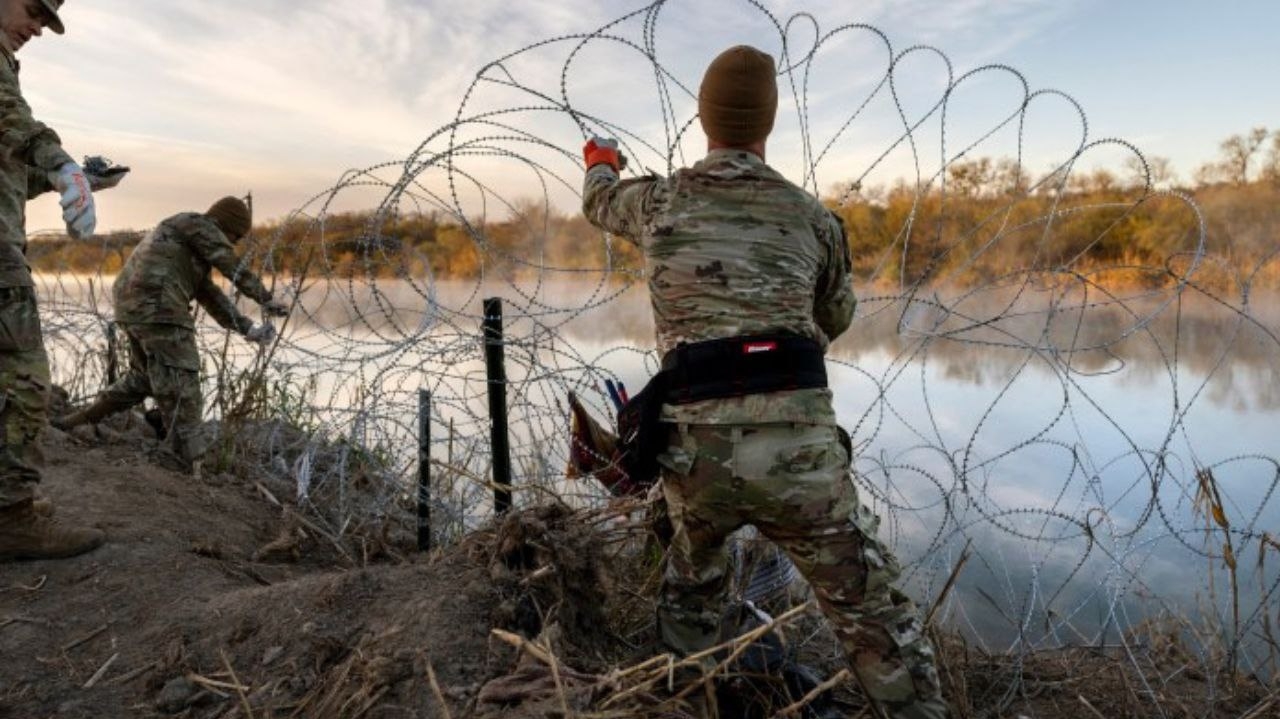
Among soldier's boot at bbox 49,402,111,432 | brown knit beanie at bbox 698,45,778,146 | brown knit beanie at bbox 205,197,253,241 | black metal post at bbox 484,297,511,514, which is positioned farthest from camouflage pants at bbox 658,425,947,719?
soldier's boot at bbox 49,402,111,432

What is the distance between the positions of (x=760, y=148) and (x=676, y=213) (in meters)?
0.33

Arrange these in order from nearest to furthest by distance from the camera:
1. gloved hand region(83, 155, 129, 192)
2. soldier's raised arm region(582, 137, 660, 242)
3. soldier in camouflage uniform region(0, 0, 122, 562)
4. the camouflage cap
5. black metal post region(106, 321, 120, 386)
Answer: soldier's raised arm region(582, 137, 660, 242) → soldier in camouflage uniform region(0, 0, 122, 562) → the camouflage cap → gloved hand region(83, 155, 129, 192) → black metal post region(106, 321, 120, 386)

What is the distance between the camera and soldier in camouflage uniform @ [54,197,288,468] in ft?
16.2

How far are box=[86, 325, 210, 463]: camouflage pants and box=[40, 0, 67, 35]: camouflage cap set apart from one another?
2.16 metres

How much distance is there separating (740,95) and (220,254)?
396 centimetres

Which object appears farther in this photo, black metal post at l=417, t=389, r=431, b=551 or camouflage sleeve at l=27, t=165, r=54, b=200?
black metal post at l=417, t=389, r=431, b=551

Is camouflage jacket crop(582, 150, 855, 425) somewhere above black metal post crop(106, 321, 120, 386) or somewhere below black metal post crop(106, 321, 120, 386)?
above

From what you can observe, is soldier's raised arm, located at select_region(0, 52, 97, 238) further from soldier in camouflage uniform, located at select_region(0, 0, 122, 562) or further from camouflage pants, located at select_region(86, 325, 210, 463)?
camouflage pants, located at select_region(86, 325, 210, 463)

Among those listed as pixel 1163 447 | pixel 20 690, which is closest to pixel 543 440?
pixel 20 690

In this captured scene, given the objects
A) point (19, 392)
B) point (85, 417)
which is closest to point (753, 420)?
point (19, 392)

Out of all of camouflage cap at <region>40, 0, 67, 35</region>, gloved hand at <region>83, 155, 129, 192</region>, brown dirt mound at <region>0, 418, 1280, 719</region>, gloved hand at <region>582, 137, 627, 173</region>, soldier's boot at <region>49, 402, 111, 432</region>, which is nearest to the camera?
brown dirt mound at <region>0, 418, 1280, 719</region>

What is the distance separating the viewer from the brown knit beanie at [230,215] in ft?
17.6

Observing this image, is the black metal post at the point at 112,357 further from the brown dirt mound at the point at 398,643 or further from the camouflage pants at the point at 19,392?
the camouflage pants at the point at 19,392

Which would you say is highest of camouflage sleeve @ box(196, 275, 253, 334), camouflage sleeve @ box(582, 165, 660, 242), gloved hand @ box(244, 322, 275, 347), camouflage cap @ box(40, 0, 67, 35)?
camouflage cap @ box(40, 0, 67, 35)
